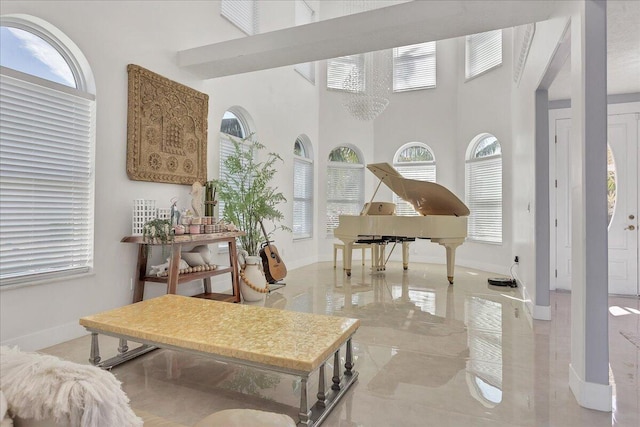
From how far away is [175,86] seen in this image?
13.6ft

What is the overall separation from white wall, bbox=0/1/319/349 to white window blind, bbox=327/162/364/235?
11.9 ft

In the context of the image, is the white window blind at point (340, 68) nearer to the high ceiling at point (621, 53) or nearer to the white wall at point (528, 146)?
the white wall at point (528, 146)

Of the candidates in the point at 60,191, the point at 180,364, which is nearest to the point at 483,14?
the point at 180,364

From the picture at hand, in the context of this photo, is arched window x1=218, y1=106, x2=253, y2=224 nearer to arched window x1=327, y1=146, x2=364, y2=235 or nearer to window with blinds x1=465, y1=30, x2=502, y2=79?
arched window x1=327, y1=146, x2=364, y2=235

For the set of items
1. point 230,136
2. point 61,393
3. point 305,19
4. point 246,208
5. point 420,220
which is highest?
point 305,19

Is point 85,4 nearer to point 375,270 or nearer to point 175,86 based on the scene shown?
point 175,86

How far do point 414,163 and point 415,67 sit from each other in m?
2.16

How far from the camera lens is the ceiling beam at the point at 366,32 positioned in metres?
3.01

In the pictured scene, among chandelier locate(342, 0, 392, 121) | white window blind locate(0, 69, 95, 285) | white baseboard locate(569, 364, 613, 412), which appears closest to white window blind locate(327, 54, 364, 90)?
chandelier locate(342, 0, 392, 121)

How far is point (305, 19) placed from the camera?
7762 millimetres

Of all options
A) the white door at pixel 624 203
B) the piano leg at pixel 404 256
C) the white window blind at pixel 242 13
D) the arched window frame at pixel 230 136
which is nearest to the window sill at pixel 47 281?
the arched window frame at pixel 230 136

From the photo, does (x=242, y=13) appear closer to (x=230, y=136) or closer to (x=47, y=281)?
(x=230, y=136)

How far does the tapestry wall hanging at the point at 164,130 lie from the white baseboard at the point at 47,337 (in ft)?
4.91

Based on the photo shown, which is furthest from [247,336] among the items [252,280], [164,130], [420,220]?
[420,220]
